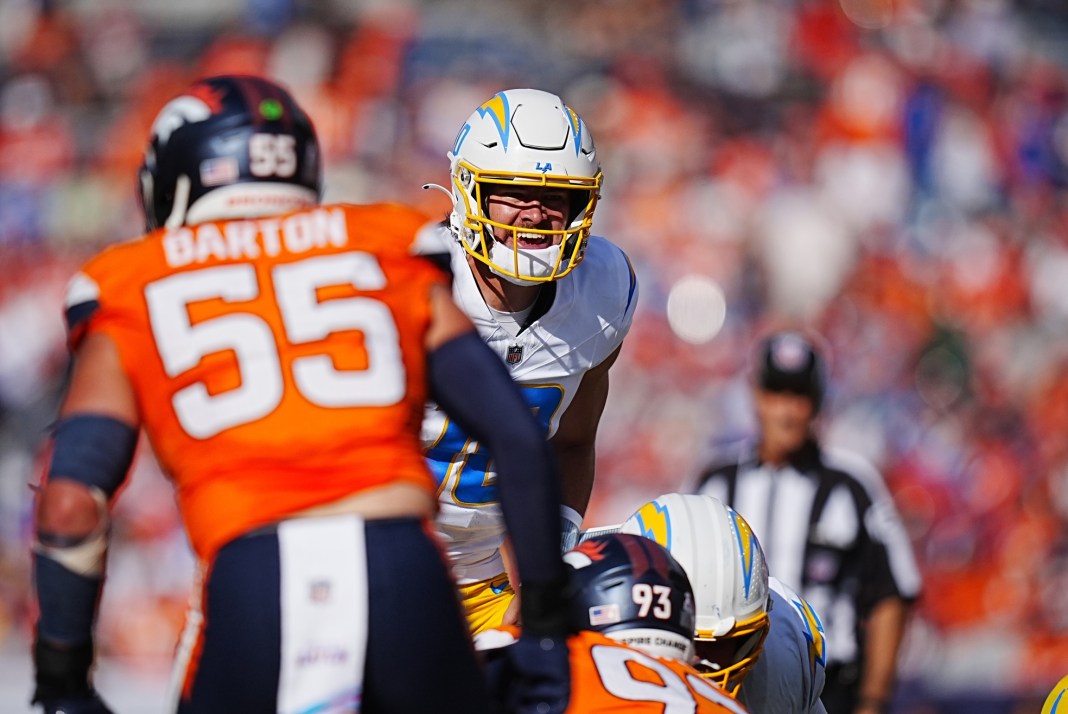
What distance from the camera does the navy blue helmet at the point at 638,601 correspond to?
8.96 ft

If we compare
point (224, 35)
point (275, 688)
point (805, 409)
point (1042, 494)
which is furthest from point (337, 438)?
point (224, 35)

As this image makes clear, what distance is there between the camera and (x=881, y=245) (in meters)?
10.5

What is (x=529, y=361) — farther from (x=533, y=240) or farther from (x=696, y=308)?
(x=696, y=308)

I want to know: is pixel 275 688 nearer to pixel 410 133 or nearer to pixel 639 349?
pixel 639 349

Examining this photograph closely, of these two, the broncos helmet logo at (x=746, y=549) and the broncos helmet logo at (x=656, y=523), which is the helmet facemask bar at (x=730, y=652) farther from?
the broncos helmet logo at (x=656, y=523)

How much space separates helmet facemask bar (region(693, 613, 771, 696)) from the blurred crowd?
5764mm

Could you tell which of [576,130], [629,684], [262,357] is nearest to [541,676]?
[629,684]

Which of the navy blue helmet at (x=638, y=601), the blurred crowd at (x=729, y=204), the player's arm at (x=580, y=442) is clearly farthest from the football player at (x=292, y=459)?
the blurred crowd at (x=729, y=204)

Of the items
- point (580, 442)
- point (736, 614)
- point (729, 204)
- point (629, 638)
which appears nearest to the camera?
point (629, 638)

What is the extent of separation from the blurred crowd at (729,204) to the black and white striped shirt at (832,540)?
288cm

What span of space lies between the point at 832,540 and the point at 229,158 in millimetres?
4084

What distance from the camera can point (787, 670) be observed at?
3.48 meters

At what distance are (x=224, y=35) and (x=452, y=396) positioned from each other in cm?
954

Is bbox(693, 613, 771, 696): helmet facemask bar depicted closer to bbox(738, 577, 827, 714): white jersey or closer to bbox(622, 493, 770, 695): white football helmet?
bbox(622, 493, 770, 695): white football helmet
